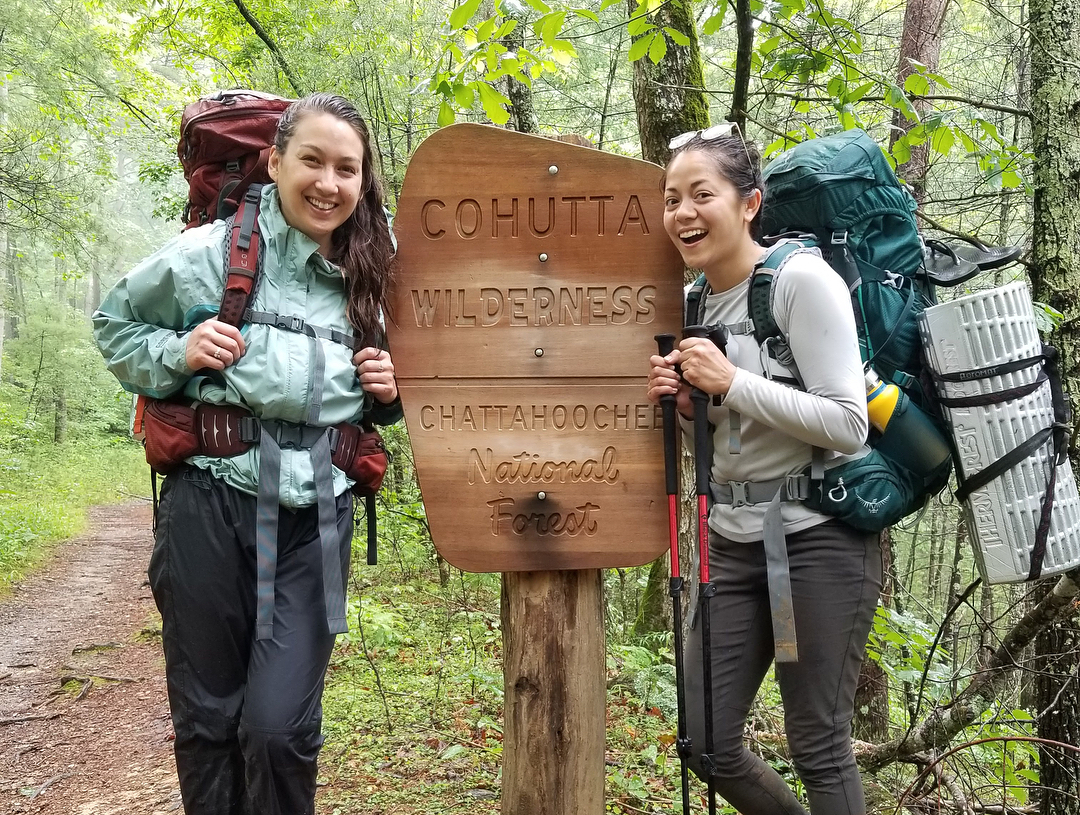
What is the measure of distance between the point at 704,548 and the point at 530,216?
4.21ft

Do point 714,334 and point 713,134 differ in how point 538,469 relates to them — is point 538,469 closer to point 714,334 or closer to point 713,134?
point 714,334

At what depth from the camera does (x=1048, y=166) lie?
3387 millimetres

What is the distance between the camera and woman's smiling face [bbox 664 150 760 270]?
243 cm

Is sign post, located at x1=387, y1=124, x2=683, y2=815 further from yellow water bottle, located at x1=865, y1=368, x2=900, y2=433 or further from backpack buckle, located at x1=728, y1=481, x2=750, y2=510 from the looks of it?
yellow water bottle, located at x1=865, y1=368, x2=900, y2=433

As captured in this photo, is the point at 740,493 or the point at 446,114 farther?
the point at 446,114

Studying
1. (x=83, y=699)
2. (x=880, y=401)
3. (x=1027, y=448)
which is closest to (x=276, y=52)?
(x=83, y=699)

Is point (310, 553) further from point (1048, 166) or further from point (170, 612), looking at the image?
point (1048, 166)

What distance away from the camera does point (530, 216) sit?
279 centimetres

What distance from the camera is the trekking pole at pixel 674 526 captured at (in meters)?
2.40

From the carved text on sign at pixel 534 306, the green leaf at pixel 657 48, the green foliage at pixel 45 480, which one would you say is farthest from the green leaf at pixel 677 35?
the green foliage at pixel 45 480

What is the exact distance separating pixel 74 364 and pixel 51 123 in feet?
30.7

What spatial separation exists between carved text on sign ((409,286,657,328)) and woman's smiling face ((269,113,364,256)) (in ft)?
1.51

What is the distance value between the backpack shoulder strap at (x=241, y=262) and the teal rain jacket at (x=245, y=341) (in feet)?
0.10

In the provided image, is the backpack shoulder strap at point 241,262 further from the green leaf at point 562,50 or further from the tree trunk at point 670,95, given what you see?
the tree trunk at point 670,95
